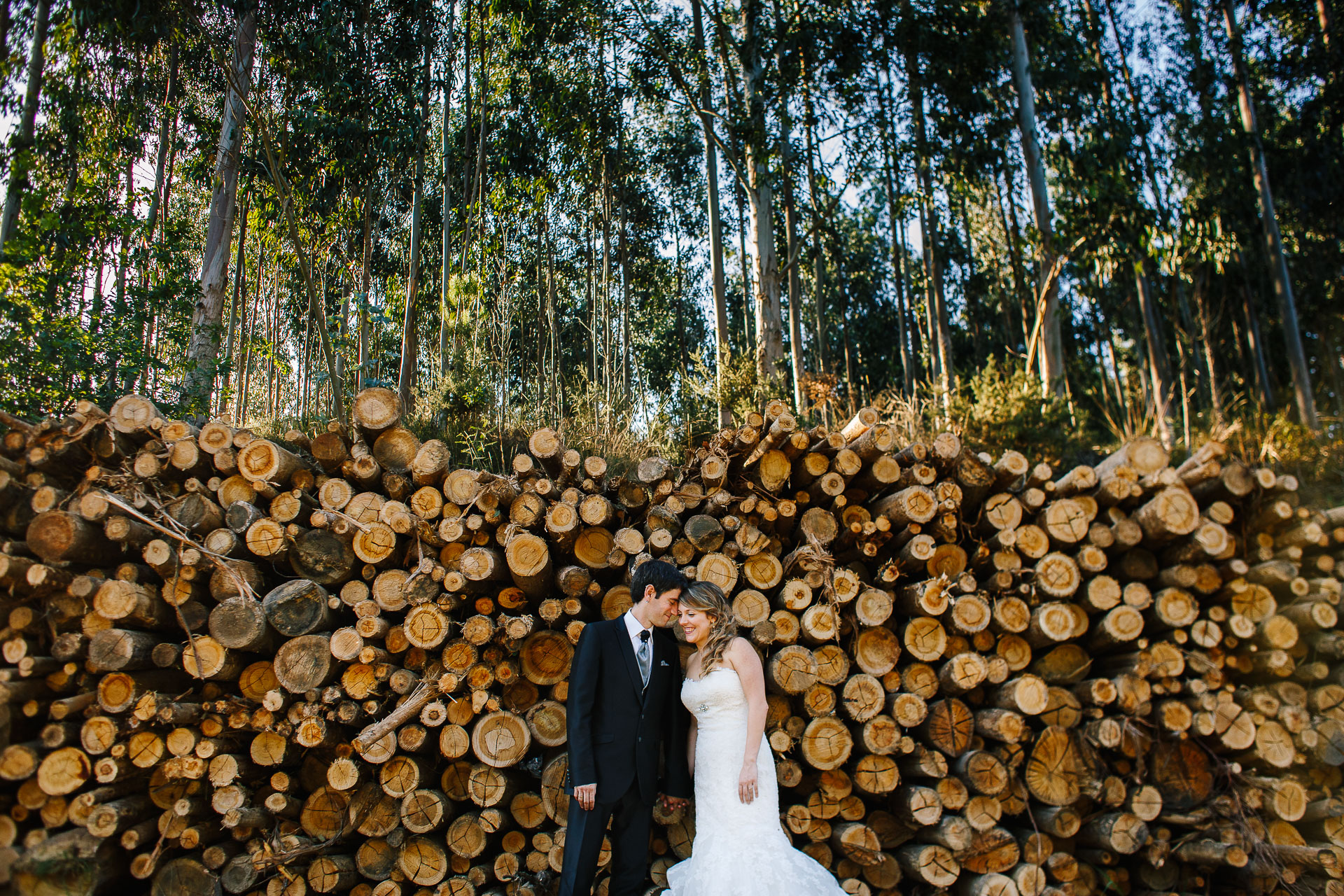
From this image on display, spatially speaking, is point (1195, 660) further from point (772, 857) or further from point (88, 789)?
point (88, 789)

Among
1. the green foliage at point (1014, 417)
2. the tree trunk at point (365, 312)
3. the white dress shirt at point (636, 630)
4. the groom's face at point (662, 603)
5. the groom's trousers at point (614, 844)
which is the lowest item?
the groom's trousers at point (614, 844)

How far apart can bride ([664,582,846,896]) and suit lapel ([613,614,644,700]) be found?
7.8 inches

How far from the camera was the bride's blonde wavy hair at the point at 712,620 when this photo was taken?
3.16 metres

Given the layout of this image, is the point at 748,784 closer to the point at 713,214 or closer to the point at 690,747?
the point at 690,747

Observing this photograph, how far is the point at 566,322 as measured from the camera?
70.2 ft

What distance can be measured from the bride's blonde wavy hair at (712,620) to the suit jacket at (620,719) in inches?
11.1

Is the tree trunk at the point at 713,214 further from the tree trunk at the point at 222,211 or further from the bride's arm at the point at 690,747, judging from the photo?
the bride's arm at the point at 690,747

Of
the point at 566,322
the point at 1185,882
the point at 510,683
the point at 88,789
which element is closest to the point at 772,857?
the point at 510,683

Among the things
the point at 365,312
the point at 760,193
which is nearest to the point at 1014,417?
the point at 760,193

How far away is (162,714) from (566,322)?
1891 cm

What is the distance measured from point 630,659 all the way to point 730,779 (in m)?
0.65

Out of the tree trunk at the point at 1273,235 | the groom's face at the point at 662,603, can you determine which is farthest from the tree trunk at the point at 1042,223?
the groom's face at the point at 662,603

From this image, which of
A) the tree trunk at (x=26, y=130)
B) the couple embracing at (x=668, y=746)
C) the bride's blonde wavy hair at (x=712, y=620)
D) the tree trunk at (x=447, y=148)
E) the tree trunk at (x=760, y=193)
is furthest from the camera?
the tree trunk at (x=447, y=148)

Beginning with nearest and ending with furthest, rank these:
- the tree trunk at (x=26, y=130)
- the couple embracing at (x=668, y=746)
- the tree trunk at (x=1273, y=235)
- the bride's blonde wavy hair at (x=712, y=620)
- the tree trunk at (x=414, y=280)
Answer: the couple embracing at (x=668, y=746)
the bride's blonde wavy hair at (x=712, y=620)
the tree trunk at (x=26, y=130)
the tree trunk at (x=414, y=280)
the tree trunk at (x=1273, y=235)
